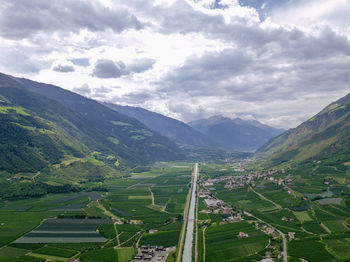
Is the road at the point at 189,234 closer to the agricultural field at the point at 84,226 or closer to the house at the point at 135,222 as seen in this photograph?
the agricultural field at the point at 84,226

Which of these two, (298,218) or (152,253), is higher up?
(298,218)

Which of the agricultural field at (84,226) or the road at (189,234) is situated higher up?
the agricultural field at (84,226)

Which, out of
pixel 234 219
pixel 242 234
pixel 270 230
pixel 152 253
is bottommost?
pixel 152 253

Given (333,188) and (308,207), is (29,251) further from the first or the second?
(333,188)

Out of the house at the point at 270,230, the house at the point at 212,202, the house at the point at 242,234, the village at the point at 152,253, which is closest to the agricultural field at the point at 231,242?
the house at the point at 242,234

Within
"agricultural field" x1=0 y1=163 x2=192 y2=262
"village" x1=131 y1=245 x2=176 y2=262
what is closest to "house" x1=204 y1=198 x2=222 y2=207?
"agricultural field" x1=0 y1=163 x2=192 y2=262

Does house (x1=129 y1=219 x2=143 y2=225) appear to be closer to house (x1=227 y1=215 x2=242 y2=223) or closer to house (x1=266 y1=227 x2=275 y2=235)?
house (x1=227 y1=215 x2=242 y2=223)

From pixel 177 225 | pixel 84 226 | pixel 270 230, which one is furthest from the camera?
pixel 177 225

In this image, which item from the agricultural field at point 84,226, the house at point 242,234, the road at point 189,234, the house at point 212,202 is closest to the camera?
the road at point 189,234

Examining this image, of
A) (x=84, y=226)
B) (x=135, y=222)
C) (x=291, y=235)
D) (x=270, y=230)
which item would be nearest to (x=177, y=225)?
(x=135, y=222)

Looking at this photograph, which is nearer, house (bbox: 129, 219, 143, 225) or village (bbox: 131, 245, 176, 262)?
village (bbox: 131, 245, 176, 262)

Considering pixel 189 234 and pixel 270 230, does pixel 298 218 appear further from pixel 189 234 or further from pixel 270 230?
pixel 189 234
